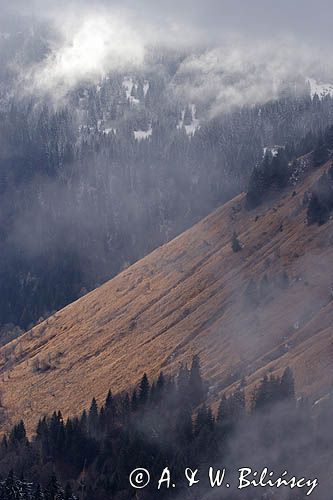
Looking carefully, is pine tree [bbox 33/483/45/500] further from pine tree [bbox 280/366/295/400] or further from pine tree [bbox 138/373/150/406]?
pine tree [bbox 280/366/295/400]

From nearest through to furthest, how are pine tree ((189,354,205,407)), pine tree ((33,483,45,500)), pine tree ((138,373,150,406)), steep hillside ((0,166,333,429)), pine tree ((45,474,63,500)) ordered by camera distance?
pine tree ((33,483,45,500)), pine tree ((45,474,63,500)), pine tree ((189,354,205,407)), steep hillside ((0,166,333,429)), pine tree ((138,373,150,406))

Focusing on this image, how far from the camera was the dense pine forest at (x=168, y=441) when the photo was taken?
116875 mm

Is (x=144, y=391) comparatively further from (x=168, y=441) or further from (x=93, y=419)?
(x=168, y=441)

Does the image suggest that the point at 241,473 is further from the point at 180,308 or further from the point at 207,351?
the point at 180,308

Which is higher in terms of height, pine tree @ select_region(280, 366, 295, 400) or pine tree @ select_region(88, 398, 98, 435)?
pine tree @ select_region(280, 366, 295, 400)

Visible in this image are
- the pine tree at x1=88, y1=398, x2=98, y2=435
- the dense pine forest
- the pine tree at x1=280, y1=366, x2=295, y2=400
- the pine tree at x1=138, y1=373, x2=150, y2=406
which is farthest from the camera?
the pine tree at x1=138, y1=373, x2=150, y2=406

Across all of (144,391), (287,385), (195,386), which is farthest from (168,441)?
(287,385)

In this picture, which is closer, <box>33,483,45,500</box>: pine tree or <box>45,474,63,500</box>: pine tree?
<box>33,483,45,500</box>: pine tree

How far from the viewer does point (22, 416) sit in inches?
7195

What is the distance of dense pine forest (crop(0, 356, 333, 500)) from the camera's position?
117m

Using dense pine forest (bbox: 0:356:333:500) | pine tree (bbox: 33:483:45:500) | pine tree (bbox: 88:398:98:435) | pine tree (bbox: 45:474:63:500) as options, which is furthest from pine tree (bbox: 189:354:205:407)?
pine tree (bbox: 33:483:45:500)

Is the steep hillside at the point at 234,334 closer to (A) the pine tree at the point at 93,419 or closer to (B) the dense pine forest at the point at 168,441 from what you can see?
(B) the dense pine forest at the point at 168,441

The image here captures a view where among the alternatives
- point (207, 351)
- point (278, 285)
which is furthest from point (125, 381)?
point (278, 285)

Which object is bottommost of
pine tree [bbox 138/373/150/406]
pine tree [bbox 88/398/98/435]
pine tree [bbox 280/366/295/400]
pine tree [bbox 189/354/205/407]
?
Answer: pine tree [bbox 88/398/98/435]
